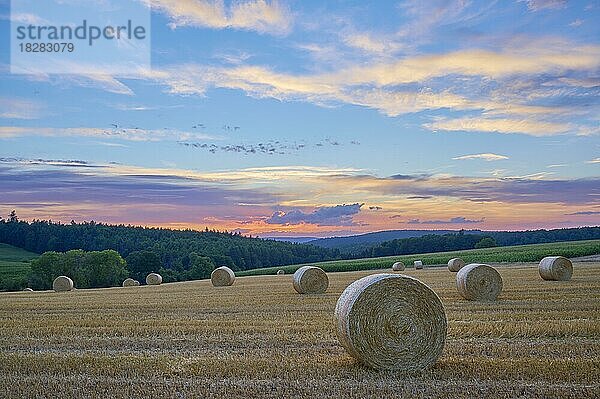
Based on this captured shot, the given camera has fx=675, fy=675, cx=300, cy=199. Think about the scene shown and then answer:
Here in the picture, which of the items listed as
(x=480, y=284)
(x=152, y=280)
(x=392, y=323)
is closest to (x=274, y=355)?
(x=392, y=323)

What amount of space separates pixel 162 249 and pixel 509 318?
67605 millimetres

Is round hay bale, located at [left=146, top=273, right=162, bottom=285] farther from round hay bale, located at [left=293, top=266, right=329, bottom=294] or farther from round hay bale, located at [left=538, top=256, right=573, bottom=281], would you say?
round hay bale, located at [left=538, top=256, right=573, bottom=281]

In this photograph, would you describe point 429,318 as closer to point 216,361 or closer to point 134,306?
point 216,361

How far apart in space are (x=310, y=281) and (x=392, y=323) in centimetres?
1279

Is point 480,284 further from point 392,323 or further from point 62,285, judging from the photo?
point 62,285

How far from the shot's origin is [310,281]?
22.8 metres

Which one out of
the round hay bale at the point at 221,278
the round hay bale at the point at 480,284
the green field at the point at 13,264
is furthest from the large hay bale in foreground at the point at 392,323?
the green field at the point at 13,264

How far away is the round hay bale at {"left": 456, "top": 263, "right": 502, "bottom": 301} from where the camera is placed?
1833 centimetres

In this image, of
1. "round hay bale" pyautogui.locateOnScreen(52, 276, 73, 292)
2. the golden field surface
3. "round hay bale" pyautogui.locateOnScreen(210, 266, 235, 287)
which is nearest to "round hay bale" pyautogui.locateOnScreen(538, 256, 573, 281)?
the golden field surface

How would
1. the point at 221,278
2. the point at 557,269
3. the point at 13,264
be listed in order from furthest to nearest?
the point at 13,264 < the point at 221,278 < the point at 557,269

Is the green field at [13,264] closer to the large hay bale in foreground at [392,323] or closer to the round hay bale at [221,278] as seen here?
the round hay bale at [221,278]

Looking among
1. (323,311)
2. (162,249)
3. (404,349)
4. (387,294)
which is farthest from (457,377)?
(162,249)

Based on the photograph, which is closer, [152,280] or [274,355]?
[274,355]

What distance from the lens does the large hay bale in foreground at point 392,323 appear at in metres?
9.63
